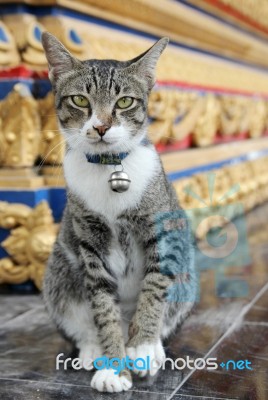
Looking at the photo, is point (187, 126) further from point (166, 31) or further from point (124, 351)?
point (124, 351)

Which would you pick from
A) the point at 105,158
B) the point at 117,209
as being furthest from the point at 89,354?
the point at 105,158

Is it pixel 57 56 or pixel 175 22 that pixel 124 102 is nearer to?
pixel 57 56

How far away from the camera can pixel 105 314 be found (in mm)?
1573

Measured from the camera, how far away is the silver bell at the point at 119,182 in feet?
5.10

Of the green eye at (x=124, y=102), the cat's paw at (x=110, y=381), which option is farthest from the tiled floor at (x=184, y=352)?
the green eye at (x=124, y=102)

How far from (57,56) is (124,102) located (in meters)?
0.20

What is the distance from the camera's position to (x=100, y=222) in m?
1.57

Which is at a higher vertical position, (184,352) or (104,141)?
(104,141)

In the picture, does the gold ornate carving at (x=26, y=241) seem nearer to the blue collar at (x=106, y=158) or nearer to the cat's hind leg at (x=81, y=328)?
the cat's hind leg at (x=81, y=328)

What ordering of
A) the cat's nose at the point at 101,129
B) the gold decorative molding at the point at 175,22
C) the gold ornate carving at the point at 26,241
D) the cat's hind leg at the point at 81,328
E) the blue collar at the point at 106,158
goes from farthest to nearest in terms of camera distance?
the gold decorative molding at the point at 175,22, the gold ornate carving at the point at 26,241, the cat's hind leg at the point at 81,328, the blue collar at the point at 106,158, the cat's nose at the point at 101,129

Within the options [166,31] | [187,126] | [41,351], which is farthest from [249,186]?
[41,351]

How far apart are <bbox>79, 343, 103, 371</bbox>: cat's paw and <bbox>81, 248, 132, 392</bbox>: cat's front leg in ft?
0.26

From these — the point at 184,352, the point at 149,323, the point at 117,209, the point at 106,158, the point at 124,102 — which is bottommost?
the point at 184,352

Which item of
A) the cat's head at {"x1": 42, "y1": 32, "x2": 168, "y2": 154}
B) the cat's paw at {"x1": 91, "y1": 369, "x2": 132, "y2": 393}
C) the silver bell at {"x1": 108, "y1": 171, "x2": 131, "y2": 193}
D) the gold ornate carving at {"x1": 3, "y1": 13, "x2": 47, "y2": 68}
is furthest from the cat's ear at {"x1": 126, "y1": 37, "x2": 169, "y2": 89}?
the gold ornate carving at {"x1": 3, "y1": 13, "x2": 47, "y2": 68}
